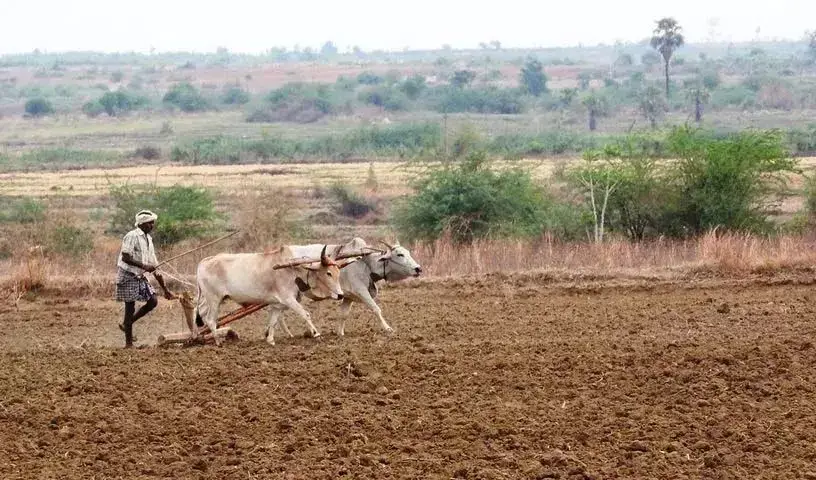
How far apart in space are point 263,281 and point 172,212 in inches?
537

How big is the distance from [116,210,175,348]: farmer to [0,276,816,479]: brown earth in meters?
0.62

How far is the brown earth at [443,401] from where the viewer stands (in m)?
9.15

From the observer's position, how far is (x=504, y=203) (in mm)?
25219

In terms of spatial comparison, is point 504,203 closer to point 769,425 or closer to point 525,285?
point 525,285

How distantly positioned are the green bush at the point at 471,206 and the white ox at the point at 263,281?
11124mm

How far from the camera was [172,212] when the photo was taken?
2689 centimetres

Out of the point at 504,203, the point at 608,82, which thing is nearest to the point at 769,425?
the point at 504,203

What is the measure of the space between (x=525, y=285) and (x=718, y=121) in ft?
205

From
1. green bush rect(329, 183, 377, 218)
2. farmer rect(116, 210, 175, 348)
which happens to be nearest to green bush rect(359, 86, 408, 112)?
green bush rect(329, 183, 377, 218)

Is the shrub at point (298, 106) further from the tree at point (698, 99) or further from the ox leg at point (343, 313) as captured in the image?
the ox leg at point (343, 313)

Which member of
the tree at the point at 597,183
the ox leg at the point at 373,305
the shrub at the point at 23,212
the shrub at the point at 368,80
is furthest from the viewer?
the shrub at the point at 368,80

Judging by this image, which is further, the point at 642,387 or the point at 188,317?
the point at 188,317

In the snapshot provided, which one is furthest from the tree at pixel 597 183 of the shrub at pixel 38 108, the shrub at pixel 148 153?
the shrub at pixel 38 108

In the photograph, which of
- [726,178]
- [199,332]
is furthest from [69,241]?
[726,178]
